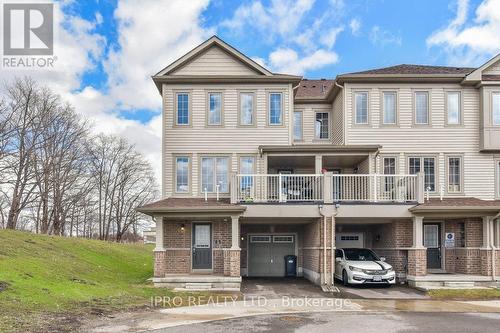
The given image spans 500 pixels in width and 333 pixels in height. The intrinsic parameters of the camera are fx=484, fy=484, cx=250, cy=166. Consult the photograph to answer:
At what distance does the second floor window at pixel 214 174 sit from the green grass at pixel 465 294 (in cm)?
886

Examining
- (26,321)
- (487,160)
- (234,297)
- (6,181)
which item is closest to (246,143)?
(234,297)

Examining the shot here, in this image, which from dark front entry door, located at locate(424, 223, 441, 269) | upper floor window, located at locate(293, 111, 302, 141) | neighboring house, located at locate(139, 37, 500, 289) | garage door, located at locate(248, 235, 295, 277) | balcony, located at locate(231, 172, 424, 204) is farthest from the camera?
upper floor window, located at locate(293, 111, 302, 141)

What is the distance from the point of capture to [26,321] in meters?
9.83

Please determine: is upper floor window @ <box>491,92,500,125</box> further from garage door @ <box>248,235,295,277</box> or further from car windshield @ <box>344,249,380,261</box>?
garage door @ <box>248,235,295,277</box>

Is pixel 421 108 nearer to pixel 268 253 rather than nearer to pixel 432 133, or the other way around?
pixel 432 133

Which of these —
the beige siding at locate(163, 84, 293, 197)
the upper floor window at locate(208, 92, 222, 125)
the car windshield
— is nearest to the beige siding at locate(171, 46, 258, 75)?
the beige siding at locate(163, 84, 293, 197)

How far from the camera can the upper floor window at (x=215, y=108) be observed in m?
20.5

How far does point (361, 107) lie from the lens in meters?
20.7

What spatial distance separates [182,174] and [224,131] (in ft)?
8.29

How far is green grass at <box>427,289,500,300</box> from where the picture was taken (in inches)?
620

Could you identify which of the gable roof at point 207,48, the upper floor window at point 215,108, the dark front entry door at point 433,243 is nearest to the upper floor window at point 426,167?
the dark front entry door at point 433,243

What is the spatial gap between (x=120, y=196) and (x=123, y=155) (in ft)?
14.9

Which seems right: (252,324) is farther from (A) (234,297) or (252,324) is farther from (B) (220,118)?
(B) (220,118)

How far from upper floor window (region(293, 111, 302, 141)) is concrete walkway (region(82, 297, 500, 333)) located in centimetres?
923
